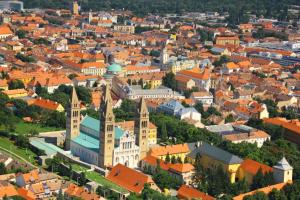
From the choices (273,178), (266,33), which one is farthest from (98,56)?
(273,178)

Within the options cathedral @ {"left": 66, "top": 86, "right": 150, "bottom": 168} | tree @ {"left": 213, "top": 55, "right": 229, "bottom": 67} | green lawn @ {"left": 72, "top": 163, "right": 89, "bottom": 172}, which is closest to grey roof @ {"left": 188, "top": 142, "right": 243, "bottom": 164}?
cathedral @ {"left": 66, "top": 86, "right": 150, "bottom": 168}

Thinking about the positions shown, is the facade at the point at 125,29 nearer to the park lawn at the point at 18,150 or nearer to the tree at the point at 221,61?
the tree at the point at 221,61

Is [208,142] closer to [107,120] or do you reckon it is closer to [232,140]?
→ [232,140]

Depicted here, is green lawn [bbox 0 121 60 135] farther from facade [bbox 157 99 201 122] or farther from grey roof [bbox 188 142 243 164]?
grey roof [bbox 188 142 243 164]

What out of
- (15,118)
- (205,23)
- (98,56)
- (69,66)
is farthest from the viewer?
(205,23)

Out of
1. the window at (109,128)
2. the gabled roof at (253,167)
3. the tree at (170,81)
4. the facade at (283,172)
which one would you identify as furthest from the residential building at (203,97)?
the facade at (283,172)

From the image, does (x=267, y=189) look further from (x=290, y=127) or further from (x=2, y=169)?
(x=290, y=127)
